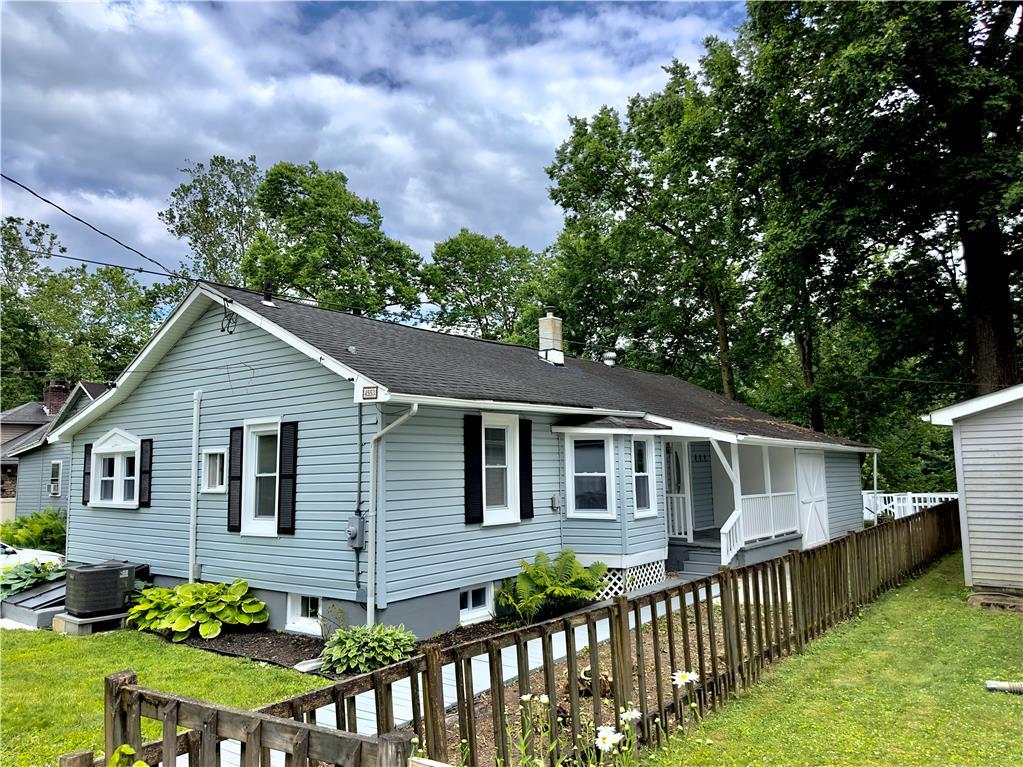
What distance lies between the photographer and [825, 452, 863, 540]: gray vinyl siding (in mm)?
17141

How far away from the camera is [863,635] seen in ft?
25.0

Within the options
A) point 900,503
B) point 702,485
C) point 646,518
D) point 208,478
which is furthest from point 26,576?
point 900,503

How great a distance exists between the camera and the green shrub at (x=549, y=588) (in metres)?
9.11

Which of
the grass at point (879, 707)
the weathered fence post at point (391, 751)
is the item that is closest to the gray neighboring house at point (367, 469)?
the grass at point (879, 707)

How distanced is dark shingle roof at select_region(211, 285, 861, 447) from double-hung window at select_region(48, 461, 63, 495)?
16023 millimetres

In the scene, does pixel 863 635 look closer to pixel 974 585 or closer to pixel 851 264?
pixel 974 585

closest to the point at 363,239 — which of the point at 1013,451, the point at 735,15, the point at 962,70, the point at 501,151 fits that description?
the point at 501,151

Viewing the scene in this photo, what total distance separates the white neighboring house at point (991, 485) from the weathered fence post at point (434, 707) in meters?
10.1

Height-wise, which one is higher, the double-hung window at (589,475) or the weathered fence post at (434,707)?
the double-hung window at (589,475)

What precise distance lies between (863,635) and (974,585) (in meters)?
3.81

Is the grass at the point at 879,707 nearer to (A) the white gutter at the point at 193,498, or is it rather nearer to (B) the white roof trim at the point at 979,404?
(B) the white roof trim at the point at 979,404

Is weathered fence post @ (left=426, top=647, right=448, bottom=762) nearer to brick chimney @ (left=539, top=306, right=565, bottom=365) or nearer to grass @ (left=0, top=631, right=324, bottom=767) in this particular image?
grass @ (left=0, top=631, right=324, bottom=767)

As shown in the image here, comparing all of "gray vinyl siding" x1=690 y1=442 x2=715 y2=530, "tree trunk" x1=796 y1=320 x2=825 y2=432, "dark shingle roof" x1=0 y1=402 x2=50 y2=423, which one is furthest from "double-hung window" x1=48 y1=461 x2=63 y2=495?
"tree trunk" x1=796 y1=320 x2=825 y2=432

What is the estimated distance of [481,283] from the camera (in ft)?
110
